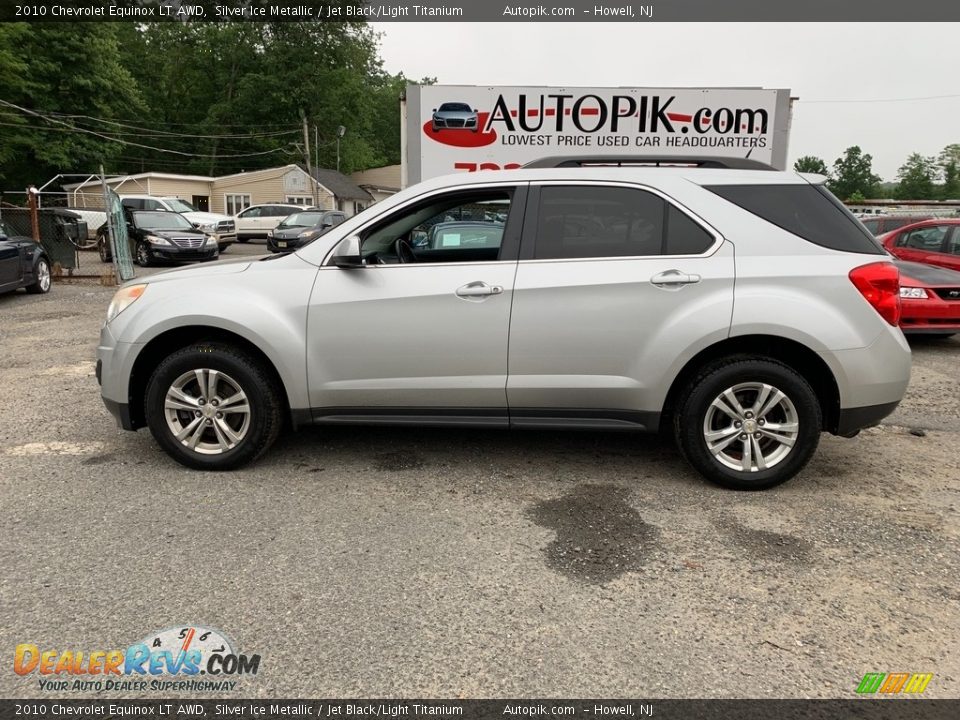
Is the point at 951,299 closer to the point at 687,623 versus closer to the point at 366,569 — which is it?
the point at 687,623

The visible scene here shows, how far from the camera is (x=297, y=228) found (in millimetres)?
21859

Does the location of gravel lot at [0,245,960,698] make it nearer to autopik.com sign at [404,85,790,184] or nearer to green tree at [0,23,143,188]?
autopik.com sign at [404,85,790,184]

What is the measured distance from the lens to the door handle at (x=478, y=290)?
12.7 feet

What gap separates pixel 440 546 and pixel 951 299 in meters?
7.67

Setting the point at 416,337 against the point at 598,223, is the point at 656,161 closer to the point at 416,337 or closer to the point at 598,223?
the point at 598,223

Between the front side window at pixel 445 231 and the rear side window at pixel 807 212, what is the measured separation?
127 cm

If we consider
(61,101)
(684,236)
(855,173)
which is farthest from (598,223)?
(855,173)

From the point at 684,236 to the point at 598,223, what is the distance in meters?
0.49

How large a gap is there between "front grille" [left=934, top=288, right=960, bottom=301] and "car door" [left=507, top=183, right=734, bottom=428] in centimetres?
589

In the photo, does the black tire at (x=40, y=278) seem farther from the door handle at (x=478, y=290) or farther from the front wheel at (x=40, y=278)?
the door handle at (x=478, y=290)

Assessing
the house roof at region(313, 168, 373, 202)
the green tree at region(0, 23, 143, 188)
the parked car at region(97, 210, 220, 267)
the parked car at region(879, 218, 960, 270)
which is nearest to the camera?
the parked car at region(879, 218, 960, 270)

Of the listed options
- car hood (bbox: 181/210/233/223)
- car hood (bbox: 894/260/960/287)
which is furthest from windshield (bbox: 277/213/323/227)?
car hood (bbox: 894/260/960/287)

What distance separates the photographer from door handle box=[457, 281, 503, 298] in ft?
12.7

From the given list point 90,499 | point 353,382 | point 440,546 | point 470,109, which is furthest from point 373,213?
point 470,109
